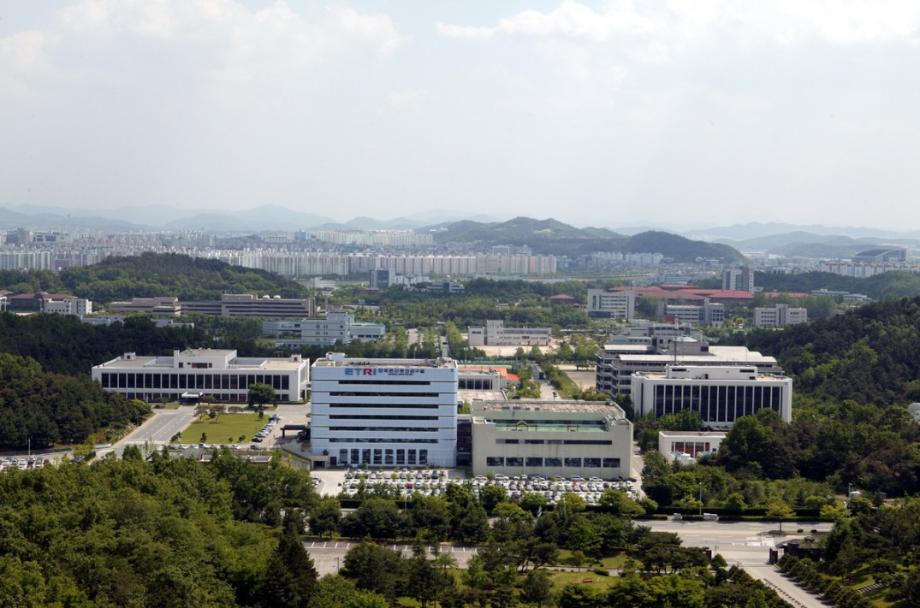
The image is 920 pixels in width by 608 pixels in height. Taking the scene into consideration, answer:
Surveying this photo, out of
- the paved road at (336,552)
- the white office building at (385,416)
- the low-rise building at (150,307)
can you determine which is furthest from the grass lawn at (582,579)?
the low-rise building at (150,307)

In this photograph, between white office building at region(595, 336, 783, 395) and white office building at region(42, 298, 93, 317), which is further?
white office building at region(42, 298, 93, 317)

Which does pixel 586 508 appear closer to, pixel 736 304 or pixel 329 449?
pixel 329 449

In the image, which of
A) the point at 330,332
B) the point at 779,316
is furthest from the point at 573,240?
the point at 330,332

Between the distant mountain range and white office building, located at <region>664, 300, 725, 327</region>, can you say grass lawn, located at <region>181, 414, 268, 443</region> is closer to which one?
white office building, located at <region>664, 300, 725, 327</region>

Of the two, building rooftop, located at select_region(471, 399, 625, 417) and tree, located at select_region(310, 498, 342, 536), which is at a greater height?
building rooftop, located at select_region(471, 399, 625, 417)

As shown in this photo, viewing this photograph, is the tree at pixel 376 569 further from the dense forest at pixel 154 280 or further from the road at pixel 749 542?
the dense forest at pixel 154 280

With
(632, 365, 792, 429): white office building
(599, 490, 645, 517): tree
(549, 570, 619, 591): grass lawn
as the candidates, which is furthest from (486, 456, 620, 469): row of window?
(632, 365, 792, 429): white office building

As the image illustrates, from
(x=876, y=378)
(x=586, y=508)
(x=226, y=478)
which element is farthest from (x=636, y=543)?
(x=876, y=378)
